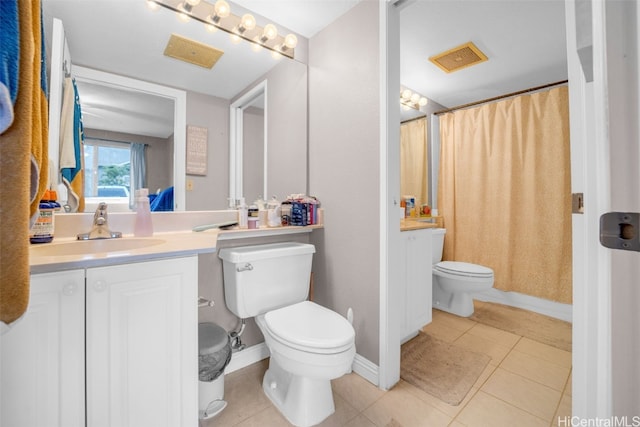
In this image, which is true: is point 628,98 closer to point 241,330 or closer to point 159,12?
point 241,330

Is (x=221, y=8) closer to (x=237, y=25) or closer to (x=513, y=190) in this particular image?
(x=237, y=25)

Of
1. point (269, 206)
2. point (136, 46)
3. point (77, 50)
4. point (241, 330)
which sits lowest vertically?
point (241, 330)

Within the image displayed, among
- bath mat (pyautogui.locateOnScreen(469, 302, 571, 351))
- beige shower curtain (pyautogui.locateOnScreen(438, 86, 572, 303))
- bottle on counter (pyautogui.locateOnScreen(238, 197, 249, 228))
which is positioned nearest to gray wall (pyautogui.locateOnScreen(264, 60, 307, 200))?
bottle on counter (pyautogui.locateOnScreen(238, 197, 249, 228))

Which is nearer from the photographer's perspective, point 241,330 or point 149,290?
point 149,290

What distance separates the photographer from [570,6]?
75cm

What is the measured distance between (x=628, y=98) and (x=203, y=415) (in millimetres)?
1693

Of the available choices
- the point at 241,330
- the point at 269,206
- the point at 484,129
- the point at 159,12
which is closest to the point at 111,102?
the point at 159,12

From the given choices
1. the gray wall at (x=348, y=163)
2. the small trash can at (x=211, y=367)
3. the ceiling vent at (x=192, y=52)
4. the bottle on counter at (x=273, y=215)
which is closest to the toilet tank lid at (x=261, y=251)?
the bottle on counter at (x=273, y=215)

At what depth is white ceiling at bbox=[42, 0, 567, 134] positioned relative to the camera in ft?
4.06

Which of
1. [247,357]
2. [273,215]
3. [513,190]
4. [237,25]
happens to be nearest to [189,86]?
[237,25]

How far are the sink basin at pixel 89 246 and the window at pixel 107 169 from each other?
273 millimetres

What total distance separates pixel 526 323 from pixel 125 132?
3.16 m

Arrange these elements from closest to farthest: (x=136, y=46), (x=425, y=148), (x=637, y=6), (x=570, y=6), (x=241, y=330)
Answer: (x=637, y=6) < (x=570, y=6) < (x=136, y=46) < (x=241, y=330) < (x=425, y=148)

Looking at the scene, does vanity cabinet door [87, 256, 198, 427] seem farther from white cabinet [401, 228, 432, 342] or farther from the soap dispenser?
white cabinet [401, 228, 432, 342]
